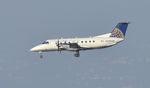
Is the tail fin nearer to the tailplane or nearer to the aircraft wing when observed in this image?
the tailplane

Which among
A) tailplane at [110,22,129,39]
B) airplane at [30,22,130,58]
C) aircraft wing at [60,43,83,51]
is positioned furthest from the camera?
tailplane at [110,22,129,39]

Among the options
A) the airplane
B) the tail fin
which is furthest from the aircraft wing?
the tail fin

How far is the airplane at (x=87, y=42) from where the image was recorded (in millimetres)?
170000

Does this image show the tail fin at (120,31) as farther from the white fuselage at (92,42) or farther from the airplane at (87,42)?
the white fuselage at (92,42)

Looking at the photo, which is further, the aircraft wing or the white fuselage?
the aircraft wing

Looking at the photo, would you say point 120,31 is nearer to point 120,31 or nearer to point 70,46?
point 120,31

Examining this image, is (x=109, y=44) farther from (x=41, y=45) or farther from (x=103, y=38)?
(x=41, y=45)

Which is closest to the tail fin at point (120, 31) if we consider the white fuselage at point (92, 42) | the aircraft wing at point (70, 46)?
the white fuselage at point (92, 42)

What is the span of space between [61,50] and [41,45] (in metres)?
5.13

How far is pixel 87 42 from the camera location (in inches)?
6718

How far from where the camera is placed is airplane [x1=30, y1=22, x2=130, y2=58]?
170000 mm

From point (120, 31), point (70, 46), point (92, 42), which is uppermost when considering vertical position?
point (120, 31)

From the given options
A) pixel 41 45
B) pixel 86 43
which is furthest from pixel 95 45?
pixel 41 45

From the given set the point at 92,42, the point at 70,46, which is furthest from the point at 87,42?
the point at 70,46
